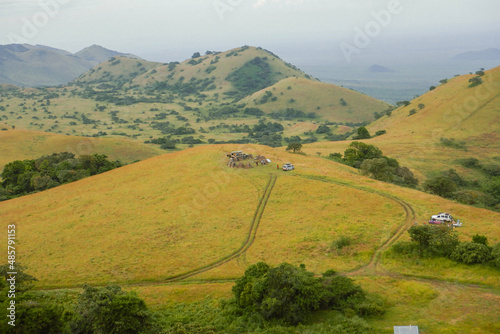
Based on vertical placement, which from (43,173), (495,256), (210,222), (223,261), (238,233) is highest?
(43,173)

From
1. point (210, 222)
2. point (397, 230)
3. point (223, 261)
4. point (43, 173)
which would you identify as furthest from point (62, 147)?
point (397, 230)

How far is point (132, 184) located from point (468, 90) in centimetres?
11102

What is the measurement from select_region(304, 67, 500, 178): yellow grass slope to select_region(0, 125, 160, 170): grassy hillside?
179ft

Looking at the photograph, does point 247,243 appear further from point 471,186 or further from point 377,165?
point 471,186

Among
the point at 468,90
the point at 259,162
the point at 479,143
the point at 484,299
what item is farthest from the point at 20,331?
the point at 468,90

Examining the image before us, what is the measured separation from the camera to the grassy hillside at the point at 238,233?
83.7 feet

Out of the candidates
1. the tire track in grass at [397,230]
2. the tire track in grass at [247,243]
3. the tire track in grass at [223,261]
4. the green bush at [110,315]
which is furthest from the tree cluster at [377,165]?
the green bush at [110,315]

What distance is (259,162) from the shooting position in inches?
2169

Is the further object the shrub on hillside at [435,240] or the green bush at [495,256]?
the shrub on hillside at [435,240]

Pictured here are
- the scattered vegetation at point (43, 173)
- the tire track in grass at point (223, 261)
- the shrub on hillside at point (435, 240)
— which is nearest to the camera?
the shrub on hillside at point (435, 240)

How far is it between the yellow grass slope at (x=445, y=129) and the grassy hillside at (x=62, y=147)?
54.6 m

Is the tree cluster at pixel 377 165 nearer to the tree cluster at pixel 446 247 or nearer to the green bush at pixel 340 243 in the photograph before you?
the tree cluster at pixel 446 247

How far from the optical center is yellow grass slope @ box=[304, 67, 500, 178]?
259ft

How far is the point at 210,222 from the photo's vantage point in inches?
1569
